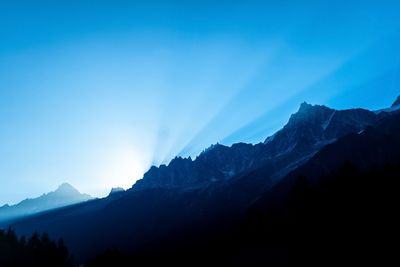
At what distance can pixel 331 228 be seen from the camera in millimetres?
58250

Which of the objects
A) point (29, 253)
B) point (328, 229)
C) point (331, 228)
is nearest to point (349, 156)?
point (331, 228)

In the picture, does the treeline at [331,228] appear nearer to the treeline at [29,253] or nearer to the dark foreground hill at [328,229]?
the dark foreground hill at [328,229]

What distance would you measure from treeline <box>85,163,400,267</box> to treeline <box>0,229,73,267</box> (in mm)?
13625

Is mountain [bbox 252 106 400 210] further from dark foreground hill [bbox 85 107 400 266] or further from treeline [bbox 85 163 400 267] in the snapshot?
treeline [bbox 85 163 400 267]

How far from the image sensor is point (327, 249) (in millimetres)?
46156

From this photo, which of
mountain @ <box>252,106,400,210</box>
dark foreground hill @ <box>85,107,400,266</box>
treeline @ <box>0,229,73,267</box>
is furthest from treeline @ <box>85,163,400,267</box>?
mountain @ <box>252,106,400,210</box>

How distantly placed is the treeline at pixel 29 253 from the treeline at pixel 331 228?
13625 millimetres

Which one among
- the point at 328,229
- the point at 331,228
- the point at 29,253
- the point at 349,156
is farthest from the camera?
the point at 349,156

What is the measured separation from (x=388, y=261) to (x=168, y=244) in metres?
130

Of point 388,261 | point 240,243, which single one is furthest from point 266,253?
point 240,243

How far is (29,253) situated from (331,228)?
81.9m

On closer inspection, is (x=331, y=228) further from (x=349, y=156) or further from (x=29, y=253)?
(x=349, y=156)

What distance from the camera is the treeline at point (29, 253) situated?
66062 mm

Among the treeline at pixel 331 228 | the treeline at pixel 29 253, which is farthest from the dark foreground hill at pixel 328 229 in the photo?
the treeline at pixel 29 253
